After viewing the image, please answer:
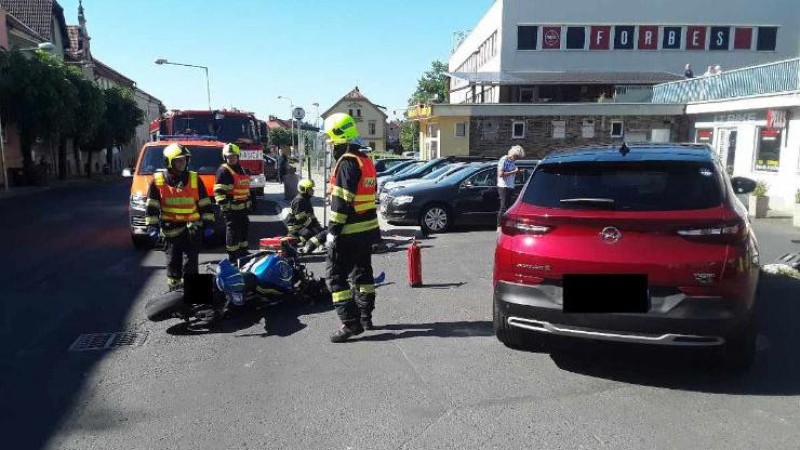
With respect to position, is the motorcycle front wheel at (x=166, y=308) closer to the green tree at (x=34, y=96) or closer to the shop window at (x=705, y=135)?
the shop window at (x=705, y=135)

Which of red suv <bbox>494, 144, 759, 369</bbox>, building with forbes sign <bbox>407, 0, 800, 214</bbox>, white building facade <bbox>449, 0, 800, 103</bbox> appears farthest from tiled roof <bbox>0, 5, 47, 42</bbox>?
red suv <bbox>494, 144, 759, 369</bbox>

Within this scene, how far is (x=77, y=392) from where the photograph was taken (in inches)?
171

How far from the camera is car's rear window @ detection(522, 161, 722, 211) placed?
4.12 meters

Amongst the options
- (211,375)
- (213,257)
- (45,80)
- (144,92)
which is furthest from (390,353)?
Result: (144,92)

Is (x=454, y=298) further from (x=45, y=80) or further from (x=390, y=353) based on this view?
(x=45, y=80)

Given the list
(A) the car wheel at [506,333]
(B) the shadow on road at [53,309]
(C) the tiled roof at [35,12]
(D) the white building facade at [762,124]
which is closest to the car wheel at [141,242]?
(B) the shadow on road at [53,309]

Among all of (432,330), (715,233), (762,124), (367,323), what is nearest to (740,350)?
(715,233)

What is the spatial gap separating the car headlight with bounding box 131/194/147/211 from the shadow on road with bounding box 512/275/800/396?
7604mm

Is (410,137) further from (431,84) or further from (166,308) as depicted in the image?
(166,308)

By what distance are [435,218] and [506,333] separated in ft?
25.8

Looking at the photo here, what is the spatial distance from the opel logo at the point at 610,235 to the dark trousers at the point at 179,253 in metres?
4.41

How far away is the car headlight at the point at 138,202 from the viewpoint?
1013cm

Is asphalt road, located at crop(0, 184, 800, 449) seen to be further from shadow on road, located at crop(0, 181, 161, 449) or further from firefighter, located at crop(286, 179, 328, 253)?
firefighter, located at crop(286, 179, 328, 253)

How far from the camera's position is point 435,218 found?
12695 mm
